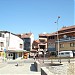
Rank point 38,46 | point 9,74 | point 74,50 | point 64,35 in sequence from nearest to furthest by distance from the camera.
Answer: point 9,74 < point 74,50 < point 64,35 < point 38,46

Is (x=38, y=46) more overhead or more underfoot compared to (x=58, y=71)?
more overhead

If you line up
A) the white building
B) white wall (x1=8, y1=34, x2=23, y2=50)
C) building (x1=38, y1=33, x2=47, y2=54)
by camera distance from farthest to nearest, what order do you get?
building (x1=38, y1=33, x2=47, y2=54) < white wall (x1=8, y1=34, x2=23, y2=50) < the white building

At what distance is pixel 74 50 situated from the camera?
6406cm

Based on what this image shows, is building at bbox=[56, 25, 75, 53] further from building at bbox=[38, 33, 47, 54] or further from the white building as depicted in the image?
building at bbox=[38, 33, 47, 54]

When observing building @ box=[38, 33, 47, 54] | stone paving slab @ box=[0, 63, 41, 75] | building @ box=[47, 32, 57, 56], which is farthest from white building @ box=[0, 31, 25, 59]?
stone paving slab @ box=[0, 63, 41, 75]

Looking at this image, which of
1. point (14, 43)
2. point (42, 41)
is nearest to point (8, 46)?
point (14, 43)

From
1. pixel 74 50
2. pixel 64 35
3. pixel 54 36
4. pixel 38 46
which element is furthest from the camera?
pixel 38 46

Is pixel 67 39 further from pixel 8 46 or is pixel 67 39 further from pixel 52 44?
pixel 8 46

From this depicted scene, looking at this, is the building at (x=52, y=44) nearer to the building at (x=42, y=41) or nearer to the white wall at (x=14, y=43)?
the building at (x=42, y=41)

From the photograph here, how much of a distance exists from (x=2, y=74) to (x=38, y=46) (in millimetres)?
64546

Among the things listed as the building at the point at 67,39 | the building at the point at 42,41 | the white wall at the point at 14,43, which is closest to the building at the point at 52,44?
the building at the point at 67,39

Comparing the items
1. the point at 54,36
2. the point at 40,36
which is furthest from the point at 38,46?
the point at 54,36

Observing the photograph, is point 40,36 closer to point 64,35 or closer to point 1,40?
point 64,35

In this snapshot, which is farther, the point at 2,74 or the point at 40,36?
the point at 40,36
